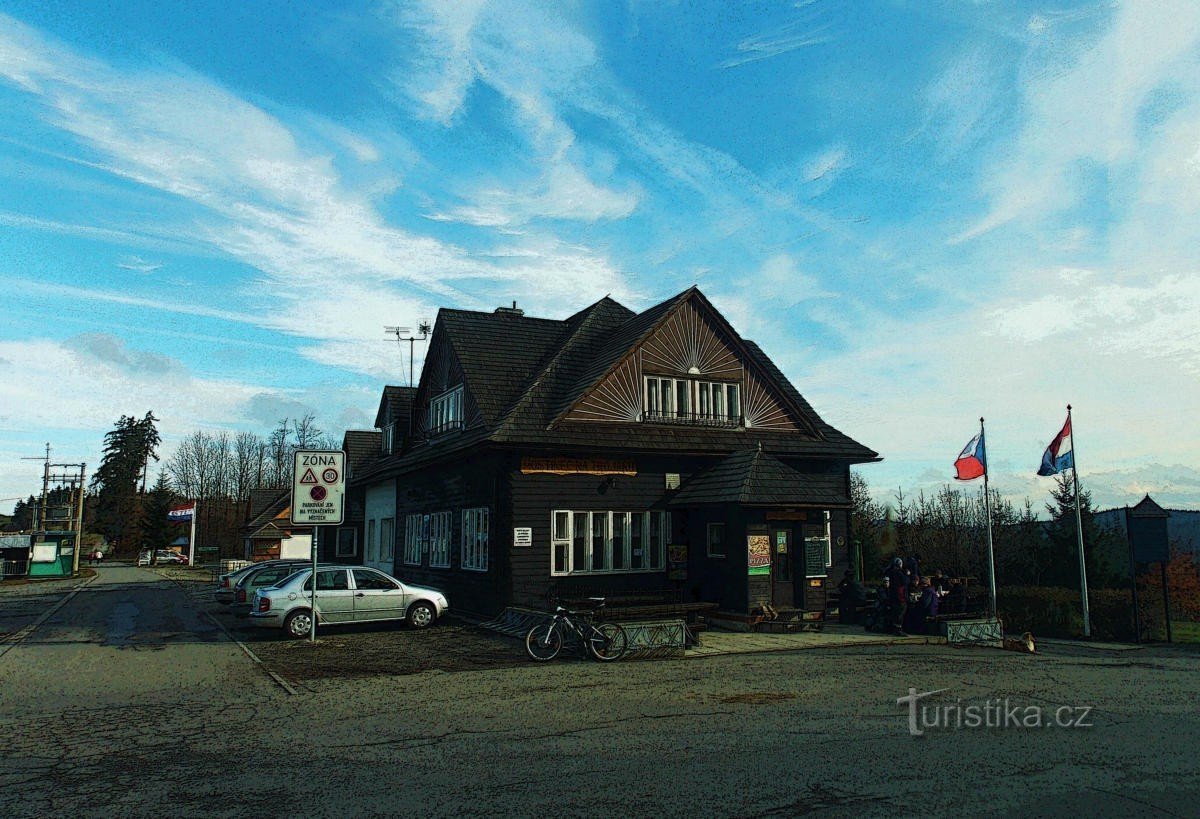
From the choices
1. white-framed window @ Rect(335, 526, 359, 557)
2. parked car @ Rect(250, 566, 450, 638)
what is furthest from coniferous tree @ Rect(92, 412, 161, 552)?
parked car @ Rect(250, 566, 450, 638)

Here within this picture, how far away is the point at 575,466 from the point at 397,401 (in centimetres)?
1246

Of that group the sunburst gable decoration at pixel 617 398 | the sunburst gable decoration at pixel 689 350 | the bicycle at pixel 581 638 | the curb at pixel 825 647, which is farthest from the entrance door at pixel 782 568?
the bicycle at pixel 581 638

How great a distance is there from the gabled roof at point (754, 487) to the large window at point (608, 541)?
0.99m

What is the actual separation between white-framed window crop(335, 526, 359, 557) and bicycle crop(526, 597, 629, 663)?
26.8 meters

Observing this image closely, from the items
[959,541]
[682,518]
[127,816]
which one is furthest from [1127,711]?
[959,541]

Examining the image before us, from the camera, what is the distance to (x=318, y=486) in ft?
57.1

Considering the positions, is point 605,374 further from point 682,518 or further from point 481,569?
point 481,569

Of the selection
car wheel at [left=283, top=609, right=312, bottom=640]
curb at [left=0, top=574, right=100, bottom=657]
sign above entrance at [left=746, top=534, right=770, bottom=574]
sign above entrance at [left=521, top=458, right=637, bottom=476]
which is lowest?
curb at [left=0, top=574, right=100, bottom=657]

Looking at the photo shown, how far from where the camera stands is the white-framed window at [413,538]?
26328 mm

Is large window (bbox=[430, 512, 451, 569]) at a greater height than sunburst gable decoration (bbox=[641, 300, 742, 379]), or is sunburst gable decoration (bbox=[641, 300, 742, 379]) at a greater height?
sunburst gable decoration (bbox=[641, 300, 742, 379])

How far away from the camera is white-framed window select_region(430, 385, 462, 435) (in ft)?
77.7

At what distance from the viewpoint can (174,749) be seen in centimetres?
848

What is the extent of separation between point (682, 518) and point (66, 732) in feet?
48.9

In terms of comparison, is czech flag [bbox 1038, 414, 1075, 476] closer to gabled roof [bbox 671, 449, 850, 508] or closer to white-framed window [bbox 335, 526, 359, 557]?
gabled roof [bbox 671, 449, 850, 508]
